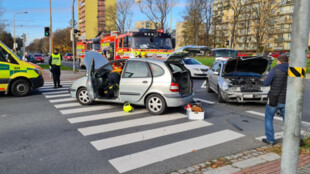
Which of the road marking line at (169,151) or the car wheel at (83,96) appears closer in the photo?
the road marking line at (169,151)

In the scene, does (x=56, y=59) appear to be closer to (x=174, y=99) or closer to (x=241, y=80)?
(x=174, y=99)

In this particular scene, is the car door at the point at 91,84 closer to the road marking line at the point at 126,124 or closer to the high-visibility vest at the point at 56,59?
the road marking line at the point at 126,124

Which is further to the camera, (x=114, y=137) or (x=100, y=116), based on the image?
(x=100, y=116)

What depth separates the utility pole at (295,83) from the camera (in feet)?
9.10

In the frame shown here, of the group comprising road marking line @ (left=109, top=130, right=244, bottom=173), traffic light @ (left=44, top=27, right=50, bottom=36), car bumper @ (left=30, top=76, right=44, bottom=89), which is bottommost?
road marking line @ (left=109, top=130, right=244, bottom=173)

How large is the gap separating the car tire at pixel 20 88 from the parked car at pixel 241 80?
7.63 metres

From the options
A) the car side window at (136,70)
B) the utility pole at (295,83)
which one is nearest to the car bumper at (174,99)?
the car side window at (136,70)

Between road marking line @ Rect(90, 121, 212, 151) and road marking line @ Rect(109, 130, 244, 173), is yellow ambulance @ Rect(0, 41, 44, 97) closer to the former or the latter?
road marking line @ Rect(90, 121, 212, 151)

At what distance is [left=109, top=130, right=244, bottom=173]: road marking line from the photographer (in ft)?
13.7

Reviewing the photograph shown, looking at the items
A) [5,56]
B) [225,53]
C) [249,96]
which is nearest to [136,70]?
[249,96]

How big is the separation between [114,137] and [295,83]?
3.74m

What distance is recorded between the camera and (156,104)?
24.0 ft

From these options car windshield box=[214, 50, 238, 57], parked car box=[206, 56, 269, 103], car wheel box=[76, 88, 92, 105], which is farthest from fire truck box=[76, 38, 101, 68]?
parked car box=[206, 56, 269, 103]

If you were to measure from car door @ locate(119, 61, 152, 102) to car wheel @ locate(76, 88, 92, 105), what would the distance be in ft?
4.96
